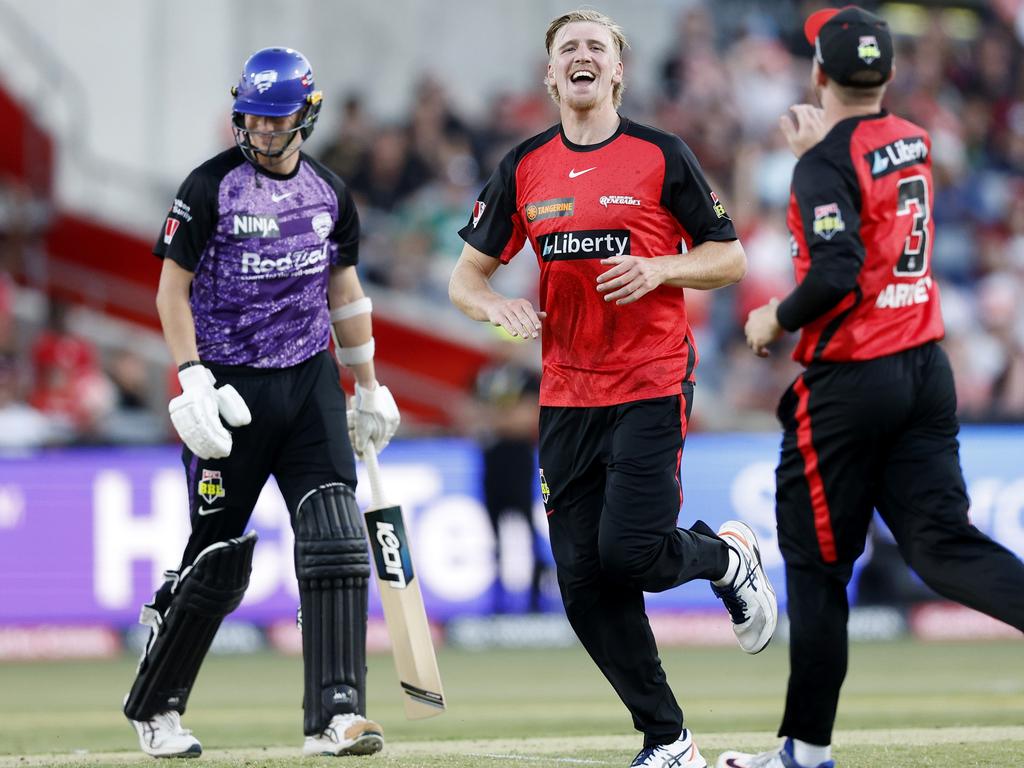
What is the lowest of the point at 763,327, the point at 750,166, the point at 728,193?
the point at 763,327

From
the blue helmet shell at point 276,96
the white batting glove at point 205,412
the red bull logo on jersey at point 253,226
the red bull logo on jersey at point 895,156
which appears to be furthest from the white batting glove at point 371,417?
the red bull logo on jersey at point 895,156

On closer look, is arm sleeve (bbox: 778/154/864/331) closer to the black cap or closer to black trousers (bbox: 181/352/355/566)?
the black cap

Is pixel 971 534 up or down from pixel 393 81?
down

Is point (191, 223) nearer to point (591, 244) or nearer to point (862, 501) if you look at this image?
point (591, 244)

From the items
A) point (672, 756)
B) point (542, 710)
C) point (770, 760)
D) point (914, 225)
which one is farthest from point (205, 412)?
point (542, 710)

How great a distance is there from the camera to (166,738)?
20.9 feet

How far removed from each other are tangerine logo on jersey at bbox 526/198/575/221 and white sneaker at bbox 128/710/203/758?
7.91ft

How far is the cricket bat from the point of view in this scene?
638 cm

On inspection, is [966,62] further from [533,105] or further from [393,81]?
[393,81]

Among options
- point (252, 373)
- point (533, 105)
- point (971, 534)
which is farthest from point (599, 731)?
point (533, 105)

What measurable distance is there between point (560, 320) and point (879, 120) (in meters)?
1.26

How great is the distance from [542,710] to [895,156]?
4.48m

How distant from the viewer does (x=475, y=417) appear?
1295cm

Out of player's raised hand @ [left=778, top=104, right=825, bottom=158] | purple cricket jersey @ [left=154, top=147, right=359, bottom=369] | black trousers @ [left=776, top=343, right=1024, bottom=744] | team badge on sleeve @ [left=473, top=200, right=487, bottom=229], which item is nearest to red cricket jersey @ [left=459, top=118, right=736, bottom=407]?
team badge on sleeve @ [left=473, top=200, right=487, bottom=229]
